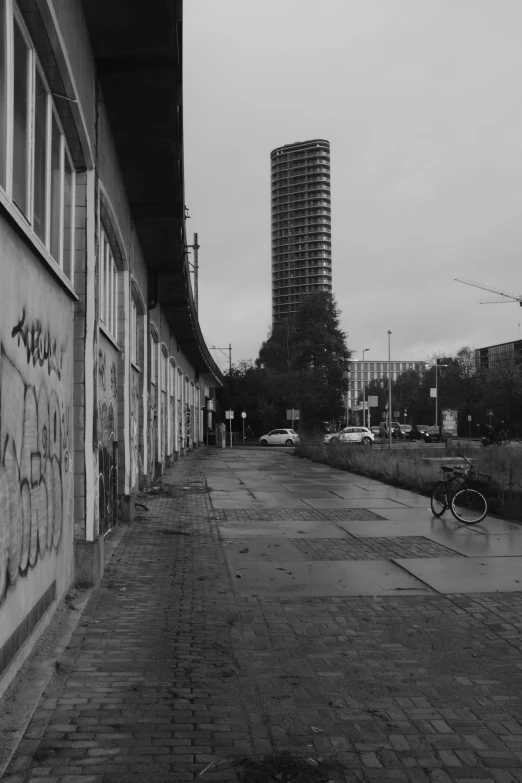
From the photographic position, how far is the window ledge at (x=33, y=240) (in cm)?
428

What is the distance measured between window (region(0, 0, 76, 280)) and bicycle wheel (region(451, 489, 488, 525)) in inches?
301

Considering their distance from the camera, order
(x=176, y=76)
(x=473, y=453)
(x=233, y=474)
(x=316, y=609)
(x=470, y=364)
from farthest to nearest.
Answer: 1. (x=470, y=364)
2. (x=473, y=453)
3. (x=233, y=474)
4. (x=176, y=76)
5. (x=316, y=609)

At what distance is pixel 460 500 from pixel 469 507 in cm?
45

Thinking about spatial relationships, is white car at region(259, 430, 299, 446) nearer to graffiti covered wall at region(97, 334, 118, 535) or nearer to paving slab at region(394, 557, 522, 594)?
graffiti covered wall at region(97, 334, 118, 535)

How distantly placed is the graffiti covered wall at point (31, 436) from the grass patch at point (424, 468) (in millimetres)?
8723

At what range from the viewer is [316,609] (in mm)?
6625

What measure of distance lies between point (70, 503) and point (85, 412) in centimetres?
107

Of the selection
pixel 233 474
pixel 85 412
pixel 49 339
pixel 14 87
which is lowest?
pixel 233 474

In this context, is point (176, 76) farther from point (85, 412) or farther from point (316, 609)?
point (316, 609)

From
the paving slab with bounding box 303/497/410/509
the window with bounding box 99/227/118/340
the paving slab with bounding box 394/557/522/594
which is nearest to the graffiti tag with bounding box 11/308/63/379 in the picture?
the window with bounding box 99/227/118/340

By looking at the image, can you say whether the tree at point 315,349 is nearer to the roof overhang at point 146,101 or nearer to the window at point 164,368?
the window at point 164,368

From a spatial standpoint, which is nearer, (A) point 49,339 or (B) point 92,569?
(A) point 49,339

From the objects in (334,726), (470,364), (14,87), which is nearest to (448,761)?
(334,726)

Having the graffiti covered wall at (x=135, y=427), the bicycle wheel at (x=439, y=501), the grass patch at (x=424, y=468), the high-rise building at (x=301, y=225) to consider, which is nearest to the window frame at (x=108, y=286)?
the graffiti covered wall at (x=135, y=427)
